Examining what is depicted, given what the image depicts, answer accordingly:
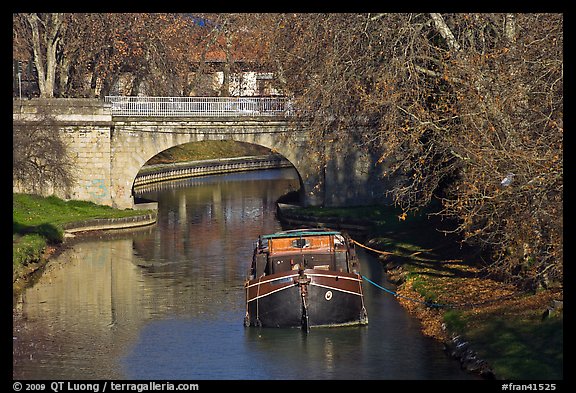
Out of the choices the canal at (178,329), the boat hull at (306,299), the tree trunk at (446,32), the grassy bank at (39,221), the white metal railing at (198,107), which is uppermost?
the tree trunk at (446,32)

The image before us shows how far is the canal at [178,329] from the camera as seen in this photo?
29.2m

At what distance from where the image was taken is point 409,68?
36250 mm

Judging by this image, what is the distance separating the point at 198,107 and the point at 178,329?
29.4 m

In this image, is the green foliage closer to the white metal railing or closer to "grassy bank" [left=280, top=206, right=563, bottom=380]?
"grassy bank" [left=280, top=206, right=563, bottom=380]

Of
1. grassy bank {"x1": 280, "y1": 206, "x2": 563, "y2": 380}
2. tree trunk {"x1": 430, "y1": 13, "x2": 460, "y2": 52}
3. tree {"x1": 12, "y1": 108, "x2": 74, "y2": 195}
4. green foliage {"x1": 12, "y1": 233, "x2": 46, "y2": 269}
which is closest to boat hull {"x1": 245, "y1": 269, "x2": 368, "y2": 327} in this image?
grassy bank {"x1": 280, "y1": 206, "x2": 563, "y2": 380}

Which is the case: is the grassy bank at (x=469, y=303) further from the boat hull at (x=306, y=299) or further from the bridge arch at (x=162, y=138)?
the bridge arch at (x=162, y=138)

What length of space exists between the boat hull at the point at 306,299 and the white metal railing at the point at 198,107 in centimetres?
2899

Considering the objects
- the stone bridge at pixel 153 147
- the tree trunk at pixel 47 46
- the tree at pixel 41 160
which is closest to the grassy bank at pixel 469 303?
the stone bridge at pixel 153 147

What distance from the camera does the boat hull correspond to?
108ft

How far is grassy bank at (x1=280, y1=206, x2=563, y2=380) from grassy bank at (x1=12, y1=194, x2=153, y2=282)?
14423 mm
